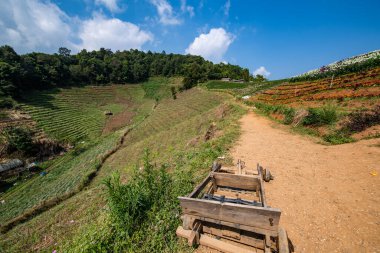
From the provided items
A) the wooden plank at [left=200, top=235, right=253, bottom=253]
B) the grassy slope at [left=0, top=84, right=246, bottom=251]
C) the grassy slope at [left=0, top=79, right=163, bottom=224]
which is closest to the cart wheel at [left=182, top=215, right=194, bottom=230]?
the wooden plank at [left=200, top=235, right=253, bottom=253]

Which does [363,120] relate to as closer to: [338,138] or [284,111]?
[338,138]

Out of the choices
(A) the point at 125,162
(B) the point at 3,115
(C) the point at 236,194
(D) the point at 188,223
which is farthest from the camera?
(B) the point at 3,115

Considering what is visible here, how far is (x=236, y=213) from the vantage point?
3014 mm

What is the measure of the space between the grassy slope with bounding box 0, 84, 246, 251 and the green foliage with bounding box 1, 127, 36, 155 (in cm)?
1465

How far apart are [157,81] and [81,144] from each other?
53.3m

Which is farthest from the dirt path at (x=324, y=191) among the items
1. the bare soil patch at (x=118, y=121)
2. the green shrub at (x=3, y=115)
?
the green shrub at (x=3, y=115)

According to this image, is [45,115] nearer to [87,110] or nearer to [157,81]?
[87,110]

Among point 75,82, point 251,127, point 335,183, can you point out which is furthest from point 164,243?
point 75,82

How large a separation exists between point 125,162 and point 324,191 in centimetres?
1614

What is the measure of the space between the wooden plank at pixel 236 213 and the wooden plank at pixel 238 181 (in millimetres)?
1641

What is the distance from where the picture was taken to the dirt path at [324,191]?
3570 mm

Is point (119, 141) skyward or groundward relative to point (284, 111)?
groundward

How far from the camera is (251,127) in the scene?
511 inches

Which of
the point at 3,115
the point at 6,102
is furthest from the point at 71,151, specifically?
the point at 6,102
